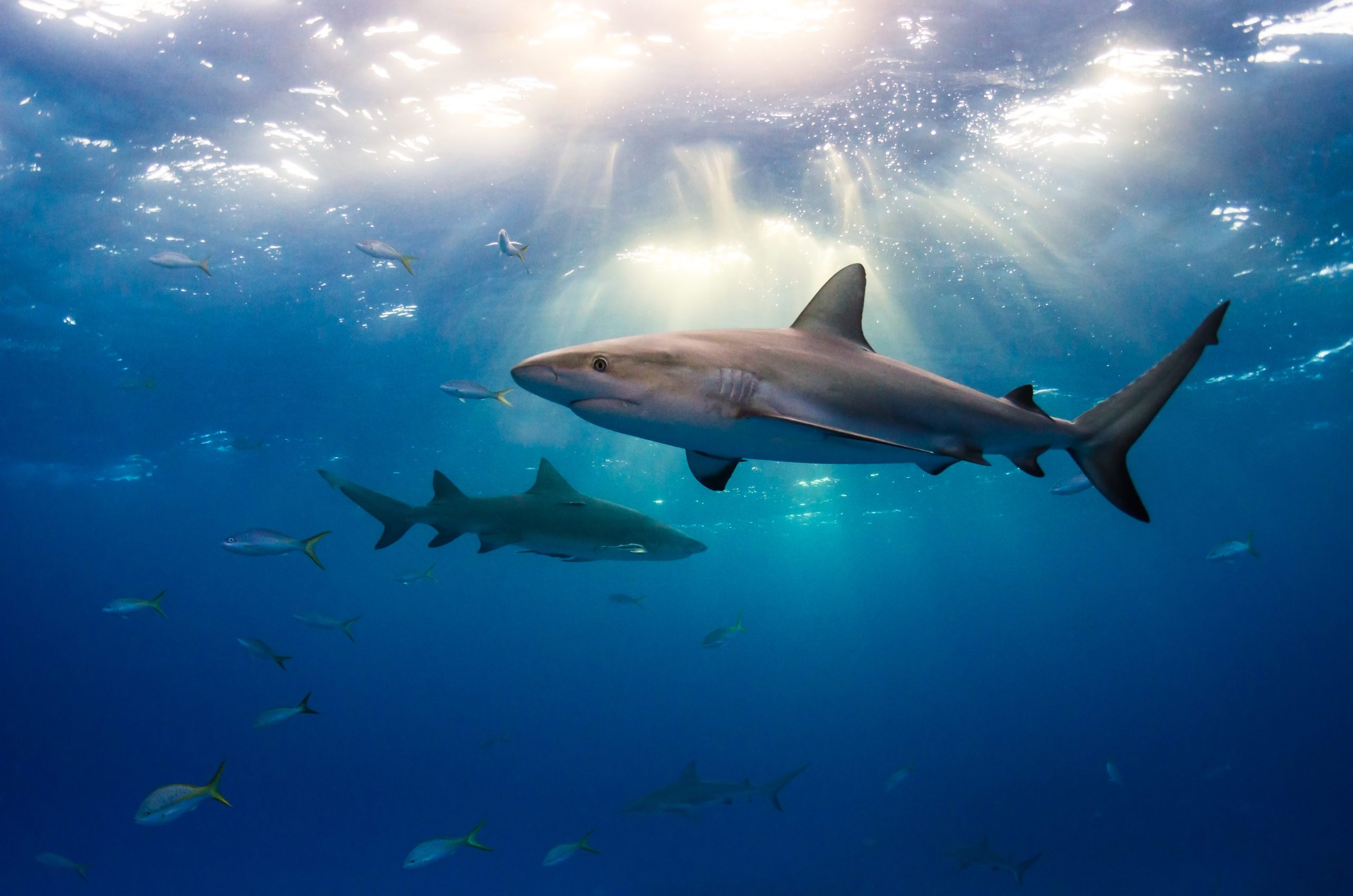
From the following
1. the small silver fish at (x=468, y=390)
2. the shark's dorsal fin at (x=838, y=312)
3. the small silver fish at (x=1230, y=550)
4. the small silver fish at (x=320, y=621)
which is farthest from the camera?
the small silver fish at (x=1230, y=550)

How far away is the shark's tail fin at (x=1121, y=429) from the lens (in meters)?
Answer: 3.01

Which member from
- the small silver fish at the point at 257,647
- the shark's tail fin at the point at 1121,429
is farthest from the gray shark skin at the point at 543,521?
the small silver fish at the point at 257,647

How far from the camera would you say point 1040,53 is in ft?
28.8

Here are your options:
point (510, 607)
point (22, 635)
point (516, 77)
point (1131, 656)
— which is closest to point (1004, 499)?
point (516, 77)

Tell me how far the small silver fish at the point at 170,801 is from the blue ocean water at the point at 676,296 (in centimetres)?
923

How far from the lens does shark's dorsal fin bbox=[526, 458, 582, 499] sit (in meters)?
5.86

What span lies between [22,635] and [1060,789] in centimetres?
11722

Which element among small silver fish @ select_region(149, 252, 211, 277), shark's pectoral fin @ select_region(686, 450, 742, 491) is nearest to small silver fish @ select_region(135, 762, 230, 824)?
small silver fish @ select_region(149, 252, 211, 277)

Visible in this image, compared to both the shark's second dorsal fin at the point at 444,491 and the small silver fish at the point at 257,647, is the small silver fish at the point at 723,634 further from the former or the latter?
the shark's second dorsal fin at the point at 444,491

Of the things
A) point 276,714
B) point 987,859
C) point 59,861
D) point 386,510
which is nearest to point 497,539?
point 386,510

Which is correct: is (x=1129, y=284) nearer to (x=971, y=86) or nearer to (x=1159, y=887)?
(x=971, y=86)

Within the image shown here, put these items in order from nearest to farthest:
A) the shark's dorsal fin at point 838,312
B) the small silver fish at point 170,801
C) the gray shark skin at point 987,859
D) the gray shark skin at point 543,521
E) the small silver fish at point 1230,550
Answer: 1. the shark's dorsal fin at point 838,312
2. the gray shark skin at point 543,521
3. the small silver fish at point 170,801
4. the small silver fish at point 1230,550
5. the gray shark skin at point 987,859

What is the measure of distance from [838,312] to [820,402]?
0.73 metres

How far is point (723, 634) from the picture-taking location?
1273 cm
